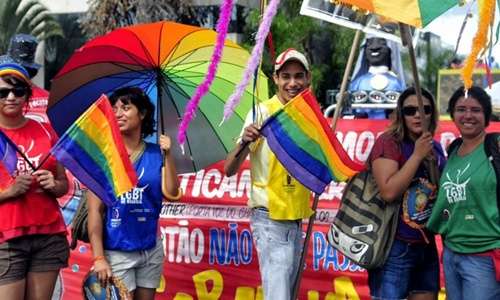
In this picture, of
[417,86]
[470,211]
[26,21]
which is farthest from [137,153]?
[26,21]

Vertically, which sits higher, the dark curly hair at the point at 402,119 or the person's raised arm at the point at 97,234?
the dark curly hair at the point at 402,119

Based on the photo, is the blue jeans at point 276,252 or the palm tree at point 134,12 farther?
the palm tree at point 134,12

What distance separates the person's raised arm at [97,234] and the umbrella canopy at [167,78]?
0.80 metres

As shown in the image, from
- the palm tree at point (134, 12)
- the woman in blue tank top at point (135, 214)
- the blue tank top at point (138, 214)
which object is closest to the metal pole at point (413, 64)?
the woman in blue tank top at point (135, 214)

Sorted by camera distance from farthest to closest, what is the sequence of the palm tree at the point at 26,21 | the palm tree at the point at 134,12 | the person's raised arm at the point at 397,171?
the palm tree at the point at 26,21
the palm tree at the point at 134,12
the person's raised arm at the point at 397,171

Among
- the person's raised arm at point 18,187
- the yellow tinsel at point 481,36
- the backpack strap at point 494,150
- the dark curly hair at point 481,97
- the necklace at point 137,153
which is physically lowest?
the person's raised arm at point 18,187

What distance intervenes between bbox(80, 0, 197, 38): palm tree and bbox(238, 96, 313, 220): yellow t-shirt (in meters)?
15.1

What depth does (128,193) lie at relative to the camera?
4844mm

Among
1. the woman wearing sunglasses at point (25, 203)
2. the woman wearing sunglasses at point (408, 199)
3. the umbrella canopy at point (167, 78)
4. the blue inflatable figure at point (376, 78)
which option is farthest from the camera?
the blue inflatable figure at point (376, 78)

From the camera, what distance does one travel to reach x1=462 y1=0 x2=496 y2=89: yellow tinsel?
12.6 feet

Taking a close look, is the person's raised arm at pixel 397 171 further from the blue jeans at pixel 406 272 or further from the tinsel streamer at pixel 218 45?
the tinsel streamer at pixel 218 45

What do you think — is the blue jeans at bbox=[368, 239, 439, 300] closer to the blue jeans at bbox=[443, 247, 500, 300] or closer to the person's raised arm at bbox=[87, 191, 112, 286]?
the blue jeans at bbox=[443, 247, 500, 300]

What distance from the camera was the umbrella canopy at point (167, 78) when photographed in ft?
17.6

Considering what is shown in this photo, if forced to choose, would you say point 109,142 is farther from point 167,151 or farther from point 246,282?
point 246,282
